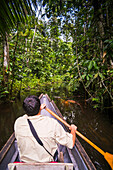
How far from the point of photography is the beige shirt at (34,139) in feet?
2.51

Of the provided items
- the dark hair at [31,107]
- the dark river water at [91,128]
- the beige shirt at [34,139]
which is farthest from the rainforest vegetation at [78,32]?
the beige shirt at [34,139]

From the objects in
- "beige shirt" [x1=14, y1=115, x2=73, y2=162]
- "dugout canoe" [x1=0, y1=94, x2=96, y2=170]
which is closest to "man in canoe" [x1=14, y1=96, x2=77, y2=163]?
"beige shirt" [x1=14, y1=115, x2=73, y2=162]

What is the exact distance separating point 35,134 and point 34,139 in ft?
0.13

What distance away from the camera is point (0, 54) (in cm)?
363

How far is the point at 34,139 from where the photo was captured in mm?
761

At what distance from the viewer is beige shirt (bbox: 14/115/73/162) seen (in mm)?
764

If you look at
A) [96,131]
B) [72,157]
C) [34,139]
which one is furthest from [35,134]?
[96,131]

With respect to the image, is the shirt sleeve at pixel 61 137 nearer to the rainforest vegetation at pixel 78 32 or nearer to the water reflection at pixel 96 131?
the water reflection at pixel 96 131

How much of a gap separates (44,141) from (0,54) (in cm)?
390

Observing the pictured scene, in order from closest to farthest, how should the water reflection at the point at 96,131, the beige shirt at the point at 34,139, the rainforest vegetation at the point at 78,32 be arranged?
the beige shirt at the point at 34,139 → the rainforest vegetation at the point at 78,32 → the water reflection at the point at 96,131

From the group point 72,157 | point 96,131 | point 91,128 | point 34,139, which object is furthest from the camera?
point 91,128

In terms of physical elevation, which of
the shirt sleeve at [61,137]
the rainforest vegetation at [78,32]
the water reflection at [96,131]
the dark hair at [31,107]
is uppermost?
the rainforest vegetation at [78,32]

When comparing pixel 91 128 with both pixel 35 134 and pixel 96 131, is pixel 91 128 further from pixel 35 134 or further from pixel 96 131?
pixel 35 134

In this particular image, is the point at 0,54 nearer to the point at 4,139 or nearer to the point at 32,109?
the point at 4,139
